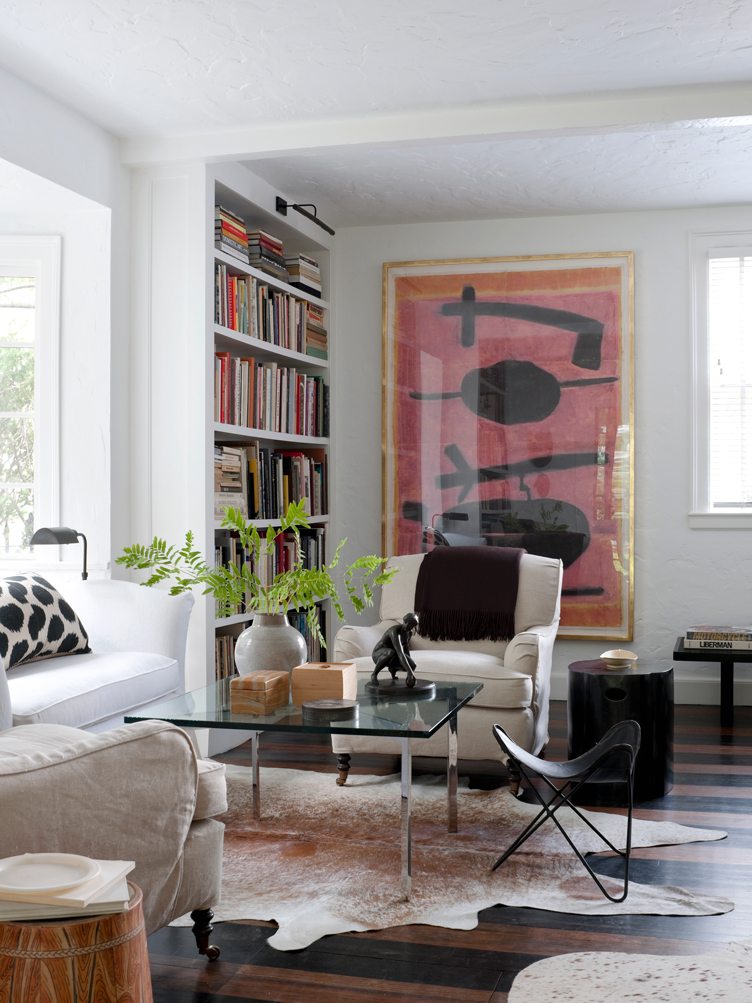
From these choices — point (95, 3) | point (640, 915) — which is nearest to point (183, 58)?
point (95, 3)

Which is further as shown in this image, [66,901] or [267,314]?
[267,314]

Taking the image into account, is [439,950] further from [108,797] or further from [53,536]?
[53,536]

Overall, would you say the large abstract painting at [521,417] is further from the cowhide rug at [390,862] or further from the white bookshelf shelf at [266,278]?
the cowhide rug at [390,862]

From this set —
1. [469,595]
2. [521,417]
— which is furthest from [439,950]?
[521,417]

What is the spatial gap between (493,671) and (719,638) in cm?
Answer: 182

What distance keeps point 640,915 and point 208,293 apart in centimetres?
308

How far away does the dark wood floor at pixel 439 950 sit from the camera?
8.02 ft

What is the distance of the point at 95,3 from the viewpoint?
332 cm

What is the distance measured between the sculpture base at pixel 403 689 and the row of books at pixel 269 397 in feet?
5.79

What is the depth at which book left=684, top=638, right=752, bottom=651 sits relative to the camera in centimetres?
542

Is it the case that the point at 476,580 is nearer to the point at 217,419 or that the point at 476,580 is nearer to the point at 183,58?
the point at 217,419

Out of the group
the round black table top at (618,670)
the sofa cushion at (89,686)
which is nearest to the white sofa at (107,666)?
the sofa cushion at (89,686)

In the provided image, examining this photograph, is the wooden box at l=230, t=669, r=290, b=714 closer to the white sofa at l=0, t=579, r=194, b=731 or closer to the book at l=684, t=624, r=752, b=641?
the white sofa at l=0, t=579, r=194, b=731

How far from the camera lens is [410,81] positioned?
157 inches
